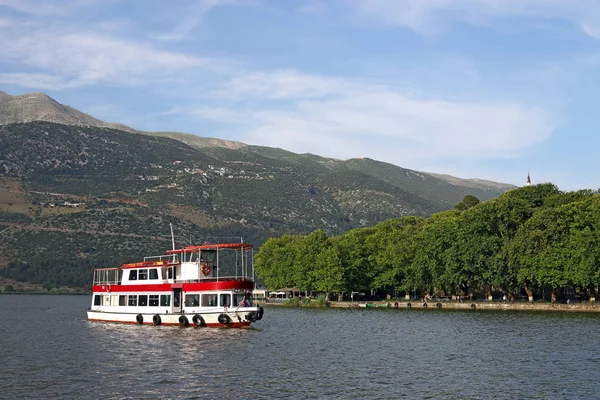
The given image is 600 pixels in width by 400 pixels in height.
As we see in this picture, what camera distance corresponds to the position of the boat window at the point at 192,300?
87375mm

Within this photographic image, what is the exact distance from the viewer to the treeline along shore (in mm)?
118438

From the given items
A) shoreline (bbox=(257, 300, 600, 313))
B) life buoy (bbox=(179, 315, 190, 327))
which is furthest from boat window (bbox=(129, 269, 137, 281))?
shoreline (bbox=(257, 300, 600, 313))

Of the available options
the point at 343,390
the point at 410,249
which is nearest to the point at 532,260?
the point at 410,249

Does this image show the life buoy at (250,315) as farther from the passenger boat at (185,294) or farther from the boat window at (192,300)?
the boat window at (192,300)

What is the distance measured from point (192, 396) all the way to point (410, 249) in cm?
10818

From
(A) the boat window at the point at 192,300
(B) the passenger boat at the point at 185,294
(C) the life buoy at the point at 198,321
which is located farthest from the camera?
(A) the boat window at the point at 192,300

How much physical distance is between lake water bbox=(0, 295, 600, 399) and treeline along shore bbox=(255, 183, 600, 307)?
26.0 m

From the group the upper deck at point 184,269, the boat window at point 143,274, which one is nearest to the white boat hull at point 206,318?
the upper deck at point 184,269

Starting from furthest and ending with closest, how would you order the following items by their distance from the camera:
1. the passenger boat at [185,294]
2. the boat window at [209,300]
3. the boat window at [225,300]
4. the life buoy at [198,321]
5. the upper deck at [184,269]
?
1. the upper deck at [184,269]
2. the boat window at [209,300]
3. the life buoy at [198,321]
4. the boat window at [225,300]
5. the passenger boat at [185,294]

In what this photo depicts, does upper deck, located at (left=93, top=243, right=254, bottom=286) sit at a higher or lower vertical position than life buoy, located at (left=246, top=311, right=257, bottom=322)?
higher

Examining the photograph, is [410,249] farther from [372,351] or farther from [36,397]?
[36,397]

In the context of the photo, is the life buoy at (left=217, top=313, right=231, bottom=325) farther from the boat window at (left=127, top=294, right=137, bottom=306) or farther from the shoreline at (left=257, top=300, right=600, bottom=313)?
the shoreline at (left=257, top=300, right=600, bottom=313)

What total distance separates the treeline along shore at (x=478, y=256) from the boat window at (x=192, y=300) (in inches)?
2419

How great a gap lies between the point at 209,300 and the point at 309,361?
28738 millimetres
